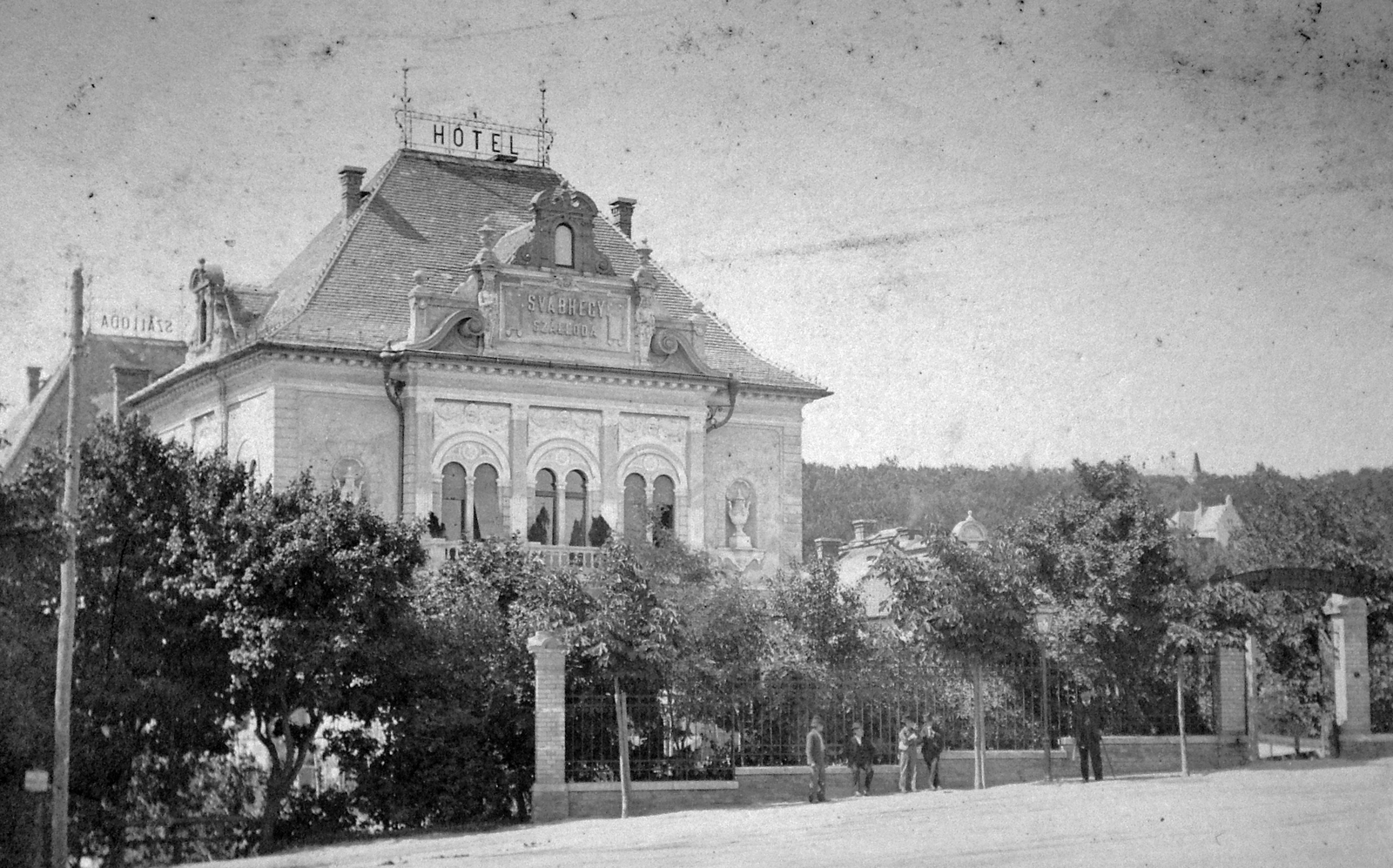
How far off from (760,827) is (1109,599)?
408 inches

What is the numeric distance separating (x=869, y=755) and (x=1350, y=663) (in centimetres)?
1025

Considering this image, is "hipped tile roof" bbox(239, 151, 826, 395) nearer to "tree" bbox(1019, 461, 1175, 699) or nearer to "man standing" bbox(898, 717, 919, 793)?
"tree" bbox(1019, 461, 1175, 699)

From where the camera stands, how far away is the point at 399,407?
42.9 metres

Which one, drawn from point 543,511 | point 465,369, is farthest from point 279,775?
point 543,511

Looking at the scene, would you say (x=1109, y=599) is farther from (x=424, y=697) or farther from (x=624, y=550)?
(x=424, y=697)

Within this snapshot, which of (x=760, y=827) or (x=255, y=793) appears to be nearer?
(x=760, y=827)

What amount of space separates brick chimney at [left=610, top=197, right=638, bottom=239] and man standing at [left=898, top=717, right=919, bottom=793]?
22065 mm

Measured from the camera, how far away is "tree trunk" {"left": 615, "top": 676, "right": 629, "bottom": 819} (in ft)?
98.1

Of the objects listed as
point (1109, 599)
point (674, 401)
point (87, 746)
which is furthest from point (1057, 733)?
point (87, 746)

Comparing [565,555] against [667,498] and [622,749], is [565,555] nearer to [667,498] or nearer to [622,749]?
[667,498]

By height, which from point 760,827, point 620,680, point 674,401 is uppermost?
point 674,401

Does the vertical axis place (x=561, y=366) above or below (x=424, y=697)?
above

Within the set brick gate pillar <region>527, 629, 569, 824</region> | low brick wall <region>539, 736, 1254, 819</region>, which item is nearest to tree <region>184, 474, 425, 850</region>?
brick gate pillar <region>527, 629, 569, 824</region>

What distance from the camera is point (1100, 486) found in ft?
115
